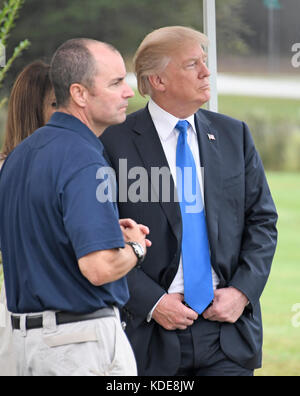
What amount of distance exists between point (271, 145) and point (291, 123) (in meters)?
0.90

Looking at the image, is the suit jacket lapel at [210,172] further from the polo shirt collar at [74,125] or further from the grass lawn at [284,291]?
the grass lawn at [284,291]

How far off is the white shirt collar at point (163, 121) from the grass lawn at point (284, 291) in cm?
391

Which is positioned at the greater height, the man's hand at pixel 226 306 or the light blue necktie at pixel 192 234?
the light blue necktie at pixel 192 234

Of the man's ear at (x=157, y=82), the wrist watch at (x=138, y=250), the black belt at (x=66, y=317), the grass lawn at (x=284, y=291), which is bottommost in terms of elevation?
the grass lawn at (x=284, y=291)

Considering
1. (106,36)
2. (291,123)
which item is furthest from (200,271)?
(291,123)

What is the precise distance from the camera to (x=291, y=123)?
1240cm

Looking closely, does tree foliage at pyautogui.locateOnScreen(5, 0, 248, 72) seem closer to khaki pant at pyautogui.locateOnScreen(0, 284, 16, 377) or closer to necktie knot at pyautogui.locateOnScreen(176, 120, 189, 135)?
necktie knot at pyautogui.locateOnScreen(176, 120, 189, 135)

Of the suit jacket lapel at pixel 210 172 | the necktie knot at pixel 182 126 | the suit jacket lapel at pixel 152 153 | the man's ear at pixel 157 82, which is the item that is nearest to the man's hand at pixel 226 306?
the suit jacket lapel at pixel 210 172

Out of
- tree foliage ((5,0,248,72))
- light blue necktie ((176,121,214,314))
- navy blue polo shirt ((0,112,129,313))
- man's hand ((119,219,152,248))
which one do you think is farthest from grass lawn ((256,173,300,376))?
navy blue polo shirt ((0,112,129,313))

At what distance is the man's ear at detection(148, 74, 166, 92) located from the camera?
2.54 meters

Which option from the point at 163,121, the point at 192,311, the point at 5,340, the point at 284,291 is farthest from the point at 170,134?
the point at 284,291

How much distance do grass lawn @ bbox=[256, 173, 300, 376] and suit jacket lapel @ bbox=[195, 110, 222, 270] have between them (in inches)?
152

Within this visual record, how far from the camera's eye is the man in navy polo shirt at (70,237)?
1.75 metres

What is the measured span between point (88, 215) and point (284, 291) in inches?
374
